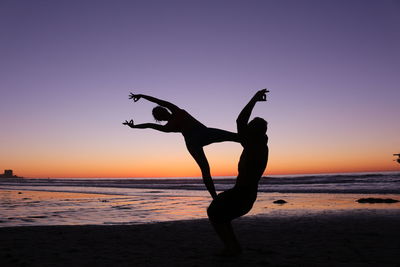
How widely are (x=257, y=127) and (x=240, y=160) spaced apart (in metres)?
0.54

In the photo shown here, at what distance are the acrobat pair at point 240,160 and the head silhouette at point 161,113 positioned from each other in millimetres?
267

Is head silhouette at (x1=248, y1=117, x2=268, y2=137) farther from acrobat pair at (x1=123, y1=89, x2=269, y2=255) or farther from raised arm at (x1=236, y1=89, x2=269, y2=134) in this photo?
raised arm at (x1=236, y1=89, x2=269, y2=134)

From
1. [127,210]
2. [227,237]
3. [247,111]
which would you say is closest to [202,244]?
[227,237]

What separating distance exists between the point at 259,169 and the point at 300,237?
10.7ft

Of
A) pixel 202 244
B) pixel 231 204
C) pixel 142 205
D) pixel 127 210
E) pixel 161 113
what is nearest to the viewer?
pixel 231 204

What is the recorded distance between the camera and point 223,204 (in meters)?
5.17

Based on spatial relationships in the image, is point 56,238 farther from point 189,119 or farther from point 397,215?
point 397,215

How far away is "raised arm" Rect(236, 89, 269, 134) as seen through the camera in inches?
184

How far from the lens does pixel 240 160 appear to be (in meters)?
5.06

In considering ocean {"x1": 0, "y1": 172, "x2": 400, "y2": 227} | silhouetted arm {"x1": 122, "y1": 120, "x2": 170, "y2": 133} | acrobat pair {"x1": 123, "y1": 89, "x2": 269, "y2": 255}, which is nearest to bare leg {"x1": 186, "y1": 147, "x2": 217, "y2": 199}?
acrobat pair {"x1": 123, "y1": 89, "x2": 269, "y2": 255}

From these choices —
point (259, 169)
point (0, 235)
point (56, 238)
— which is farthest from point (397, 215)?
point (0, 235)

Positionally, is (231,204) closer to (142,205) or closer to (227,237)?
(227,237)

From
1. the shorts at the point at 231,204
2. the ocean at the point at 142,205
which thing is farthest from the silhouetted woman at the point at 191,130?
the ocean at the point at 142,205

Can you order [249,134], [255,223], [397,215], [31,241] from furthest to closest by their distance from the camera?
[397,215]
[255,223]
[31,241]
[249,134]
